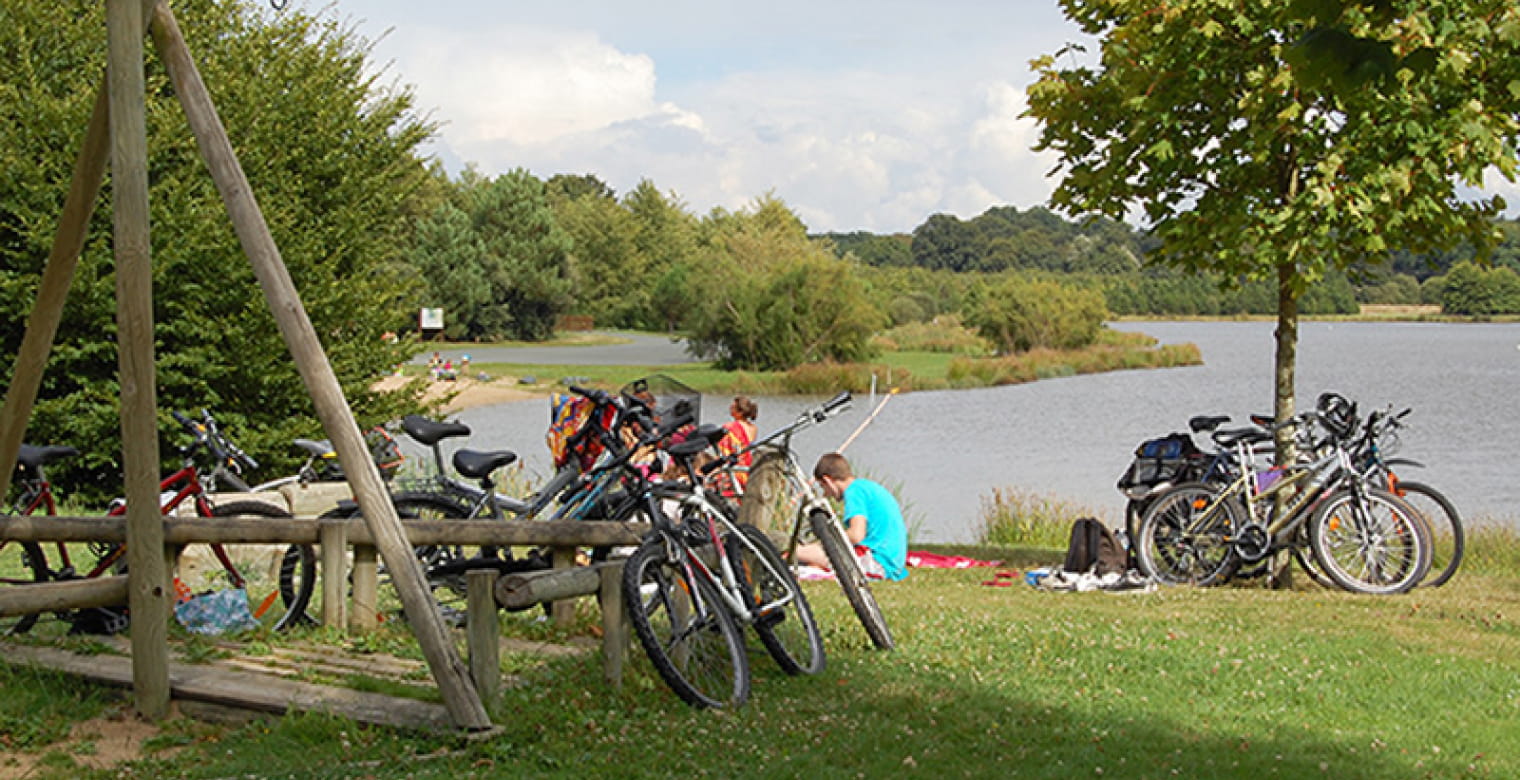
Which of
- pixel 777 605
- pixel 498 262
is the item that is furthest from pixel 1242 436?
pixel 498 262

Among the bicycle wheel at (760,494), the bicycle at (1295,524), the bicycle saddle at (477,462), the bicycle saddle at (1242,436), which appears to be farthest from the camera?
the bicycle saddle at (1242,436)

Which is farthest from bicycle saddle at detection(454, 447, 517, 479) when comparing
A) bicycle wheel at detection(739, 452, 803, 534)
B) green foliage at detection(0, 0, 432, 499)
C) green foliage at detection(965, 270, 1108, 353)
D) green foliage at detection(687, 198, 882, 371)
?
green foliage at detection(965, 270, 1108, 353)

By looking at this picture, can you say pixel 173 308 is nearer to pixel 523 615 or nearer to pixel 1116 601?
pixel 523 615

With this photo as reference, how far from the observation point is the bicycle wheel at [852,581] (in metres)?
6.48

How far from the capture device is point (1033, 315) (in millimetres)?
53500

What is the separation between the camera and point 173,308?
1388cm

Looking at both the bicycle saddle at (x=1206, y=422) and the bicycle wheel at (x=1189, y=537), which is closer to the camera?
the bicycle wheel at (x=1189, y=537)

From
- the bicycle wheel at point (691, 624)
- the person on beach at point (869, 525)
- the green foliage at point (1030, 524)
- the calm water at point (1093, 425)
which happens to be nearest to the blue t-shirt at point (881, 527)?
the person on beach at point (869, 525)

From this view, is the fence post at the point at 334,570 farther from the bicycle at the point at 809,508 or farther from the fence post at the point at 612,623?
the bicycle at the point at 809,508

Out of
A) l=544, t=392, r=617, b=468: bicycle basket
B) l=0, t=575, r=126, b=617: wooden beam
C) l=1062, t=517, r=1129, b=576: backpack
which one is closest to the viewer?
l=0, t=575, r=126, b=617: wooden beam

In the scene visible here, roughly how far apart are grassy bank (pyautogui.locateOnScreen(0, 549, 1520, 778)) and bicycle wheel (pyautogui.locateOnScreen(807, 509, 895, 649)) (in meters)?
0.15

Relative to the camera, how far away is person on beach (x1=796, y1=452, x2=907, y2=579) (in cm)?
1017

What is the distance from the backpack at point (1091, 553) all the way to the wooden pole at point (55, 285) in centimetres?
670

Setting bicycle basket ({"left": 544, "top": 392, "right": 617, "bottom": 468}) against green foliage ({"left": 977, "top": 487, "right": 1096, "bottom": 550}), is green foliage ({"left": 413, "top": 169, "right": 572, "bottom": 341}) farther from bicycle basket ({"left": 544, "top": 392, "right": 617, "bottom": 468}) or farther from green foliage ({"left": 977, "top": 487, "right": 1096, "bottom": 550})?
bicycle basket ({"left": 544, "top": 392, "right": 617, "bottom": 468})
